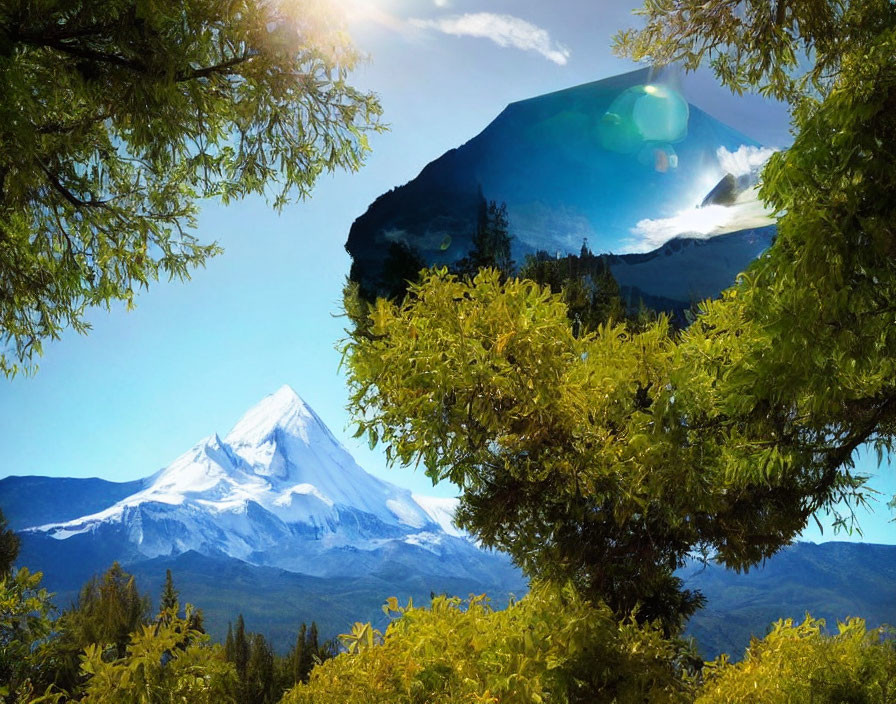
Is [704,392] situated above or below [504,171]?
below

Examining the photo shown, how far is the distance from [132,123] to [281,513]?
303 ft

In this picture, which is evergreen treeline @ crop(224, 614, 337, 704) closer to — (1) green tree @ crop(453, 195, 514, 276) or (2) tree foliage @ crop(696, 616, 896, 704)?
(1) green tree @ crop(453, 195, 514, 276)

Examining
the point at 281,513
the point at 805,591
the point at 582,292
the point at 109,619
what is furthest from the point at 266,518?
the point at 582,292

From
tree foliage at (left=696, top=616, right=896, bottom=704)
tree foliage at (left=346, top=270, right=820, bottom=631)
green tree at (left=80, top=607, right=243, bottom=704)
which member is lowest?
tree foliage at (left=696, top=616, right=896, bottom=704)

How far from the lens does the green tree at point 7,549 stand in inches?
403

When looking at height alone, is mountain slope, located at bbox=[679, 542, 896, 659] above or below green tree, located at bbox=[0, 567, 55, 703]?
below

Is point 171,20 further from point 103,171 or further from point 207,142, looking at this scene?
point 103,171

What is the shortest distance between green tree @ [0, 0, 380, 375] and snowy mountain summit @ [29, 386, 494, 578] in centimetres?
8023

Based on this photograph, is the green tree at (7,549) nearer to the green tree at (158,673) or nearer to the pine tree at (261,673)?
the pine tree at (261,673)

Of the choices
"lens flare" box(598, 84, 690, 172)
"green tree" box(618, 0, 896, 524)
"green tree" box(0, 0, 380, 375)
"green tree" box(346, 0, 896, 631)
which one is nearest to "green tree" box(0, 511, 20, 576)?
"green tree" box(0, 0, 380, 375)

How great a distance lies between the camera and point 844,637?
159 inches

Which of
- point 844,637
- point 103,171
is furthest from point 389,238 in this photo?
point 844,637

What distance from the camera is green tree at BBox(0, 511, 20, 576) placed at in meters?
10.2

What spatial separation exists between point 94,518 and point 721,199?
281 feet
